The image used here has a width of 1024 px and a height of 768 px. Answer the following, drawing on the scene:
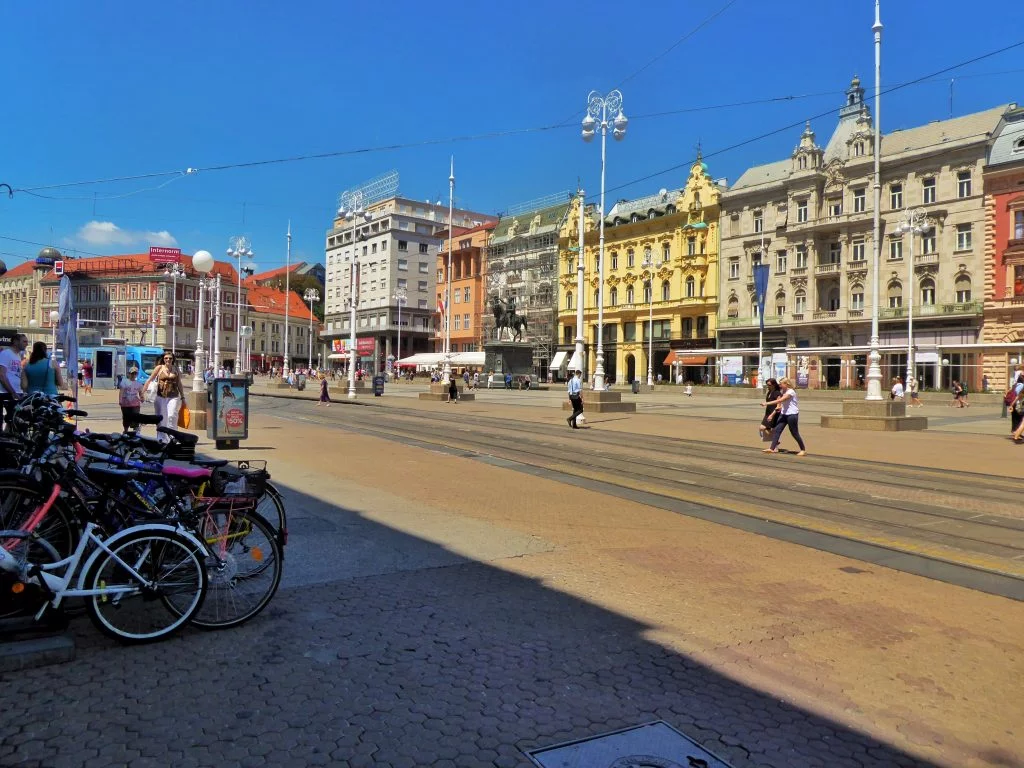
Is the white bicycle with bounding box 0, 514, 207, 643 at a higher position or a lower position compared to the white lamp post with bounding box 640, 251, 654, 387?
lower

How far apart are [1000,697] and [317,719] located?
3.44 metres

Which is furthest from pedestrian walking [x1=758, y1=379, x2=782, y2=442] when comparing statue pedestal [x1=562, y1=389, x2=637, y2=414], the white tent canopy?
the white tent canopy

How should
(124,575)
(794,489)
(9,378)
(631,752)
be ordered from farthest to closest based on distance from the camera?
(794,489) → (9,378) → (124,575) → (631,752)

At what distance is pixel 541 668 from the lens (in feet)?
13.1

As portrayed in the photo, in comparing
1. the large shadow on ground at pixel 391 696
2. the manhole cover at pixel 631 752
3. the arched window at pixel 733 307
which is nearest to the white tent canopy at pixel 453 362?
the arched window at pixel 733 307

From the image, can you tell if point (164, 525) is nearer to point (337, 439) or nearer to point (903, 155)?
point (337, 439)

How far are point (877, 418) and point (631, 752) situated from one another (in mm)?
21859

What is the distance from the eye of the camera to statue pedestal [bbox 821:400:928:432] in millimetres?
22141

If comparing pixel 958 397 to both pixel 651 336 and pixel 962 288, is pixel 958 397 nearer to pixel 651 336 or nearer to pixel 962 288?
pixel 962 288

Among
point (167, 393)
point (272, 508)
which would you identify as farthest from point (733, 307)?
point (272, 508)

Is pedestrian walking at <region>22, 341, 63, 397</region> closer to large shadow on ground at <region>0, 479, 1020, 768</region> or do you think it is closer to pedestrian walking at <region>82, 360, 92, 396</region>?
large shadow on ground at <region>0, 479, 1020, 768</region>

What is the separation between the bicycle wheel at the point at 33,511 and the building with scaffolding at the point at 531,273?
244ft

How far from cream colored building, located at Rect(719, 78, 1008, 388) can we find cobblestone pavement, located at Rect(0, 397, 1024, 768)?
4349 centimetres

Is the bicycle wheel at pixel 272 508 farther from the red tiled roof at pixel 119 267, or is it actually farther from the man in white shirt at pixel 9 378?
the red tiled roof at pixel 119 267
